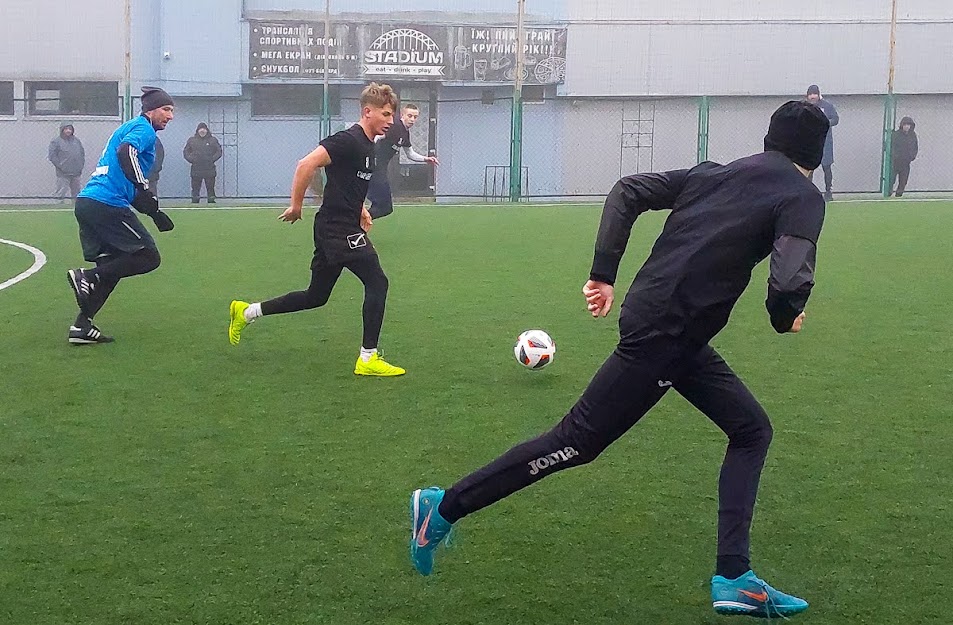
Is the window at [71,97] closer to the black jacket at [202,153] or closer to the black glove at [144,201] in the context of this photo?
the black jacket at [202,153]

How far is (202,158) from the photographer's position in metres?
26.3

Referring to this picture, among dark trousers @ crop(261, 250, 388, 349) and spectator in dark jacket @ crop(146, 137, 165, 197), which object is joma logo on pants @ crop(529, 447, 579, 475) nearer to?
dark trousers @ crop(261, 250, 388, 349)

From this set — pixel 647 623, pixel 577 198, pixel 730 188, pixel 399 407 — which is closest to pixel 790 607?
pixel 647 623

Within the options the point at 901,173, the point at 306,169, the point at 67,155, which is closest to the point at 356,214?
the point at 306,169

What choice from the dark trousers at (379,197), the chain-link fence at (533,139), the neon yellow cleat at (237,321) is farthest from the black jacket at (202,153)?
the neon yellow cleat at (237,321)

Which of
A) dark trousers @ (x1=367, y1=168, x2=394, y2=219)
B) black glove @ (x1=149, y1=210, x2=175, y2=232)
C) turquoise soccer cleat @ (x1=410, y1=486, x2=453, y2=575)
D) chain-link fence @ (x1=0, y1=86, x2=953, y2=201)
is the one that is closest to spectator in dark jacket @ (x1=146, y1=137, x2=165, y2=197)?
chain-link fence @ (x1=0, y1=86, x2=953, y2=201)

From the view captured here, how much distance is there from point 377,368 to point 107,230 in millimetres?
2426

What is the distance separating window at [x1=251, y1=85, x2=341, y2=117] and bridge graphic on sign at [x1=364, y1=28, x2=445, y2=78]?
4.45ft

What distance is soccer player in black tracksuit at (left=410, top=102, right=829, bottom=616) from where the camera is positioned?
11.6ft

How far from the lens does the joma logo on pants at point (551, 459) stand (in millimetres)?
3742

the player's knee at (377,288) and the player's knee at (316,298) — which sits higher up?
the player's knee at (377,288)

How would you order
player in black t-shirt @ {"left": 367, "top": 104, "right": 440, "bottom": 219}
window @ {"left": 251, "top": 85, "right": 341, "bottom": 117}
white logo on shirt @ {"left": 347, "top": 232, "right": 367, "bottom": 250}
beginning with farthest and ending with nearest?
1. window @ {"left": 251, "top": 85, "right": 341, "bottom": 117}
2. player in black t-shirt @ {"left": 367, "top": 104, "right": 440, "bottom": 219}
3. white logo on shirt @ {"left": 347, "top": 232, "right": 367, "bottom": 250}

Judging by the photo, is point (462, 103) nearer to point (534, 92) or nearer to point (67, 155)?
point (534, 92)

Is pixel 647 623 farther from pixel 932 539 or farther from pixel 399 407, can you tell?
pixel 399 407
